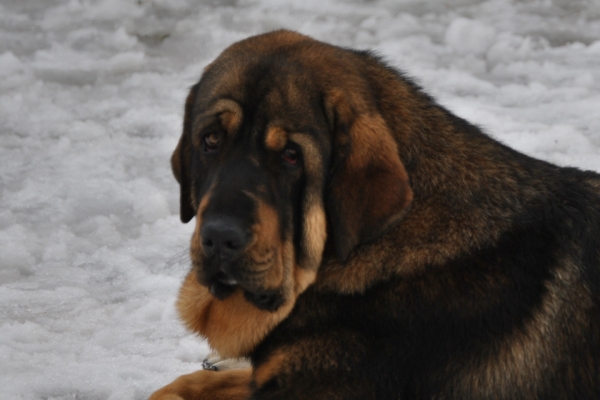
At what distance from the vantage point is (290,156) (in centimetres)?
382

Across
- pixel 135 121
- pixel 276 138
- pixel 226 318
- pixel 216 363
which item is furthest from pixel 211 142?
pixel 135 121

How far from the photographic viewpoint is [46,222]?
21.4ft

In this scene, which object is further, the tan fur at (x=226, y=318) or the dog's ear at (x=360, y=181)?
the tan fur at (x=226, y=318)

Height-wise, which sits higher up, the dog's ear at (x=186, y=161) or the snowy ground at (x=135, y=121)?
the dog's ear at (x=186, y=161)

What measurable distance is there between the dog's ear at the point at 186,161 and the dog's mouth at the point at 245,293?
702 mm

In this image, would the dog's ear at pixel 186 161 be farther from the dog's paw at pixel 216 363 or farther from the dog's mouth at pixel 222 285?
the dog's paw at pixel 216 363

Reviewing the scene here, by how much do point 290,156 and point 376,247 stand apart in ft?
2.01

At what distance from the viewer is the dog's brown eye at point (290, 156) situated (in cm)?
381

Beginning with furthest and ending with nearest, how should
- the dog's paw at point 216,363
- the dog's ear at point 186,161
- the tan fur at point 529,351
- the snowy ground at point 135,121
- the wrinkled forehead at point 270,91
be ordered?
the snowy ground at point 135,121 < the dog's paw at point 216,363 < the dog's ear at point 186,161 < the wrinkled forehead at point 270,91 < the tan fur at point 529,351

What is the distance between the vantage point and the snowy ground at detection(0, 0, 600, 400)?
5.31m

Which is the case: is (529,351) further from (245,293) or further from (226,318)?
(226,318)

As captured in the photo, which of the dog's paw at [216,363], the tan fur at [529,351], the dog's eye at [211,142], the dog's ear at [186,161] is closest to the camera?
the tan fur at [529,351]

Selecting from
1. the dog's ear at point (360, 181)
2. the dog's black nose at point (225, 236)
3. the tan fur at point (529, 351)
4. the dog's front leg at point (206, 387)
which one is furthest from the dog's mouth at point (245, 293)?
the tan fur at point (529, 351)

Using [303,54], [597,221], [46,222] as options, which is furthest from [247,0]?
[597,221]
